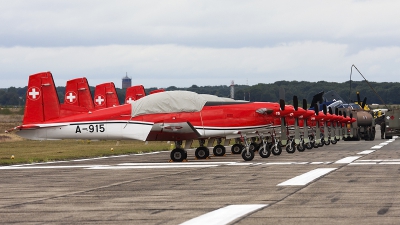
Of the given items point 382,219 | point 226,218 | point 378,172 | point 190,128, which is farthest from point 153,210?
point 190,128

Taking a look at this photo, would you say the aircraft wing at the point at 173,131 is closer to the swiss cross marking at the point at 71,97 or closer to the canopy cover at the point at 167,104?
the canopy cover at the point at 167,104

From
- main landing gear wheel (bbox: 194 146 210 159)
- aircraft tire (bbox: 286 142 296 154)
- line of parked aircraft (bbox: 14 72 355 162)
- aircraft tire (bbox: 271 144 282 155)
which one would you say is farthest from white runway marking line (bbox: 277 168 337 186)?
aircraft tire (bbox: 286 142 296 154)

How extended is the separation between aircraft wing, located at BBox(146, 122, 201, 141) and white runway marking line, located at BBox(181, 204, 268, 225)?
16.8 metres

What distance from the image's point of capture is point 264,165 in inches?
1014

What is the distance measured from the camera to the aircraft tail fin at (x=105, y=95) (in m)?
56.1

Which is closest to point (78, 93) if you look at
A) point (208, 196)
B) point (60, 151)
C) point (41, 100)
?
point (60, 151)

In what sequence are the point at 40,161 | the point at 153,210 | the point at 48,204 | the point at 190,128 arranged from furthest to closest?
the point at 40,161
the point at 190,128
the point at 48,204
the point at 153,210

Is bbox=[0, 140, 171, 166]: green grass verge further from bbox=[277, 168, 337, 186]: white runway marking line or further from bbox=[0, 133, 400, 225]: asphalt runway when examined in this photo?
bbox=[277, 168, 337, 186]: white runway marking line

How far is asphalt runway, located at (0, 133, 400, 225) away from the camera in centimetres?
1202

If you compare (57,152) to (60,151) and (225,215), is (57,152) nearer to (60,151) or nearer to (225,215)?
(60,151)

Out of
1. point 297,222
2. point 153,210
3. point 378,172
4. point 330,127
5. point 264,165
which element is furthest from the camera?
point 330,127

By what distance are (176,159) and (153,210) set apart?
56.7 ft

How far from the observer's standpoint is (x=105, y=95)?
185 ft

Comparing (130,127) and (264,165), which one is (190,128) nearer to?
(130,127)
